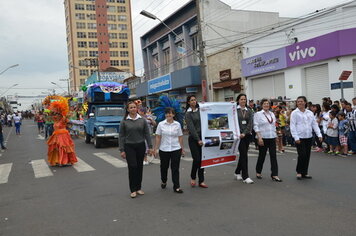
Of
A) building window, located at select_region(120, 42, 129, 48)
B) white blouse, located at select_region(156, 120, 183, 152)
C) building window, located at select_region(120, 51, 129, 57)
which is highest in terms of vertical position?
building window, located at select_region(120, 42, 129, 48)

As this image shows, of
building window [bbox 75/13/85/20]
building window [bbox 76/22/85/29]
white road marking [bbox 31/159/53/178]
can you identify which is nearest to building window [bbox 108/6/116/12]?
building window [bbox 75/13/85/20]

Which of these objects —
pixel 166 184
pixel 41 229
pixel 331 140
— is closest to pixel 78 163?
pixel 166 184

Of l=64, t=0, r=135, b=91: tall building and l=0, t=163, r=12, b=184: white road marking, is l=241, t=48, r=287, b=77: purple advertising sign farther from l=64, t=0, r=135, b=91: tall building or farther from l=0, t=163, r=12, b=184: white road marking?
l=64, t=0, r=135, b=91: tall building

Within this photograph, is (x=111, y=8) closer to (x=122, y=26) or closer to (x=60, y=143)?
(x=122, y=26)

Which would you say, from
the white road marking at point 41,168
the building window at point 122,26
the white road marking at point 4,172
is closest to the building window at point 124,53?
the building window at point 122,26

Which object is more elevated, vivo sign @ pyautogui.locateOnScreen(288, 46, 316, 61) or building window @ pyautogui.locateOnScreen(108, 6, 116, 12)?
building window @ pyautogui.locateOnScreen(108, 6, 116, 12)

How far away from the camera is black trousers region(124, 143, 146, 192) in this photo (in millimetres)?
6056

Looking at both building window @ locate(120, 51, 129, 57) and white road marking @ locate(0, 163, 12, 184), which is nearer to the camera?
white road marking @ locate(0, 163, 12, 184)

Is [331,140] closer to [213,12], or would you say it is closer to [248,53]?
[248,53]

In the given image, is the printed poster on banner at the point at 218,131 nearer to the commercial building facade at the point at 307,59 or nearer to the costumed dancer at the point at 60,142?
the costumed dancer at the point at 60,142

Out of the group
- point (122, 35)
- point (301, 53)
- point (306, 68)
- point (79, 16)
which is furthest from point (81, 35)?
point (306, 68)

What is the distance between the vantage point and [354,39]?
14617mm

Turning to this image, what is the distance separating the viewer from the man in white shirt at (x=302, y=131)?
6.78 metres

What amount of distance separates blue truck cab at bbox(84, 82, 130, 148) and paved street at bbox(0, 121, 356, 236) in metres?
6.34
